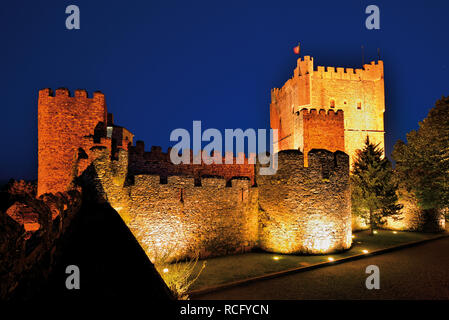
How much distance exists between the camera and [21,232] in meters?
2.29

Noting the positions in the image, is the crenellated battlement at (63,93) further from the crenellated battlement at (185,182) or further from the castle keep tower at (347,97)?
the castle keep tower at (347,97)

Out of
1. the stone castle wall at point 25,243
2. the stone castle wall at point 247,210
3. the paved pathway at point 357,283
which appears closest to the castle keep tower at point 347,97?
the stone castle wall at point 247,210

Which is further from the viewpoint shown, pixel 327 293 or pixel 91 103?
pixel 91 103

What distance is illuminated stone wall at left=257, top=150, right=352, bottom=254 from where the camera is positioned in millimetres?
9859

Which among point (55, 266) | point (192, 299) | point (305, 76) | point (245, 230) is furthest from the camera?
point (305, 76)

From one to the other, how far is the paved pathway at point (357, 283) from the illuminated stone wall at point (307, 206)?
55.1 inches

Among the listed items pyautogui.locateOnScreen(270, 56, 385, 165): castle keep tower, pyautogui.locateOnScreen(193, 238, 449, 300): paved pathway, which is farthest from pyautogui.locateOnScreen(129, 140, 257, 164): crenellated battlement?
pyautogui.locateOnScreen(270, 56, 385, 165): castle keep tower

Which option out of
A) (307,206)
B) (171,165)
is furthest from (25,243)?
(171,165)

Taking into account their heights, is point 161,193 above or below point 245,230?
above

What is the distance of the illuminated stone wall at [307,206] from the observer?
32.3 ft

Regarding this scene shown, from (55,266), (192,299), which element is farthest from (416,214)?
(55,266)

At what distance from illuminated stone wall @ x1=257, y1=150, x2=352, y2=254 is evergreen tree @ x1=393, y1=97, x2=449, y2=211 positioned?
6889 mm

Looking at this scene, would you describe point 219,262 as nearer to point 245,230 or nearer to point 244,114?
point 245,230

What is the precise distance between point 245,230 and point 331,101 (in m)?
16.7
